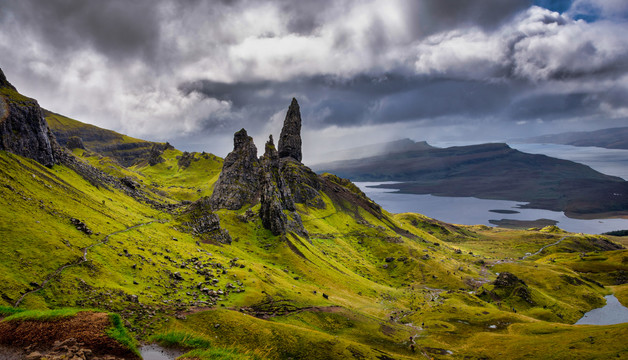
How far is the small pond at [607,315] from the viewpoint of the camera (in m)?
113

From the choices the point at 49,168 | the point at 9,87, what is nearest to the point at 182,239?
the point at 49,168

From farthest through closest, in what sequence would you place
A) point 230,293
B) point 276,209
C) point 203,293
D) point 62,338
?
1. point 276,209
2. point 230,293
3. point 203,293
4. point 62,338

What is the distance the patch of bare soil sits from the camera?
17.7 meters

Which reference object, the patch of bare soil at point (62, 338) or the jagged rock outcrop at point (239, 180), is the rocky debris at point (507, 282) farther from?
the patch of bare soil at point (62, 338)

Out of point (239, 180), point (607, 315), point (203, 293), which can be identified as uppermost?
point (239, 180)

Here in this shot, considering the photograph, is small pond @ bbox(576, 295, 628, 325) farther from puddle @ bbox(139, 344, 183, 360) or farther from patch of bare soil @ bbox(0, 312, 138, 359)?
patch of bare soil @ bbox(0, 312, 138, 359)

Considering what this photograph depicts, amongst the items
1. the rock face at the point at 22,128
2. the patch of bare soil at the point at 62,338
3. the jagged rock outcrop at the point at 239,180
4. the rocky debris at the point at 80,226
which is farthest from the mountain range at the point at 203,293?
the jagged rock outcrop at the point at 239,180

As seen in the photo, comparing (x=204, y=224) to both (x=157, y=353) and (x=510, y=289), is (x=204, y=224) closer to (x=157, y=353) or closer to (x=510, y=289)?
(x=157, y=353)

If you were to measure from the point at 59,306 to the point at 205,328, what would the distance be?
1644 centimetres

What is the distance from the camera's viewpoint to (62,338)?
1861 cm

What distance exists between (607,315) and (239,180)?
624 feet

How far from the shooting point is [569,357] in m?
55.8

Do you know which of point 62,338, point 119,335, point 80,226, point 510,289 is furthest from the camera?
point 510,289

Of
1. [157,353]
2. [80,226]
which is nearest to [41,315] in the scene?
[157,353]
